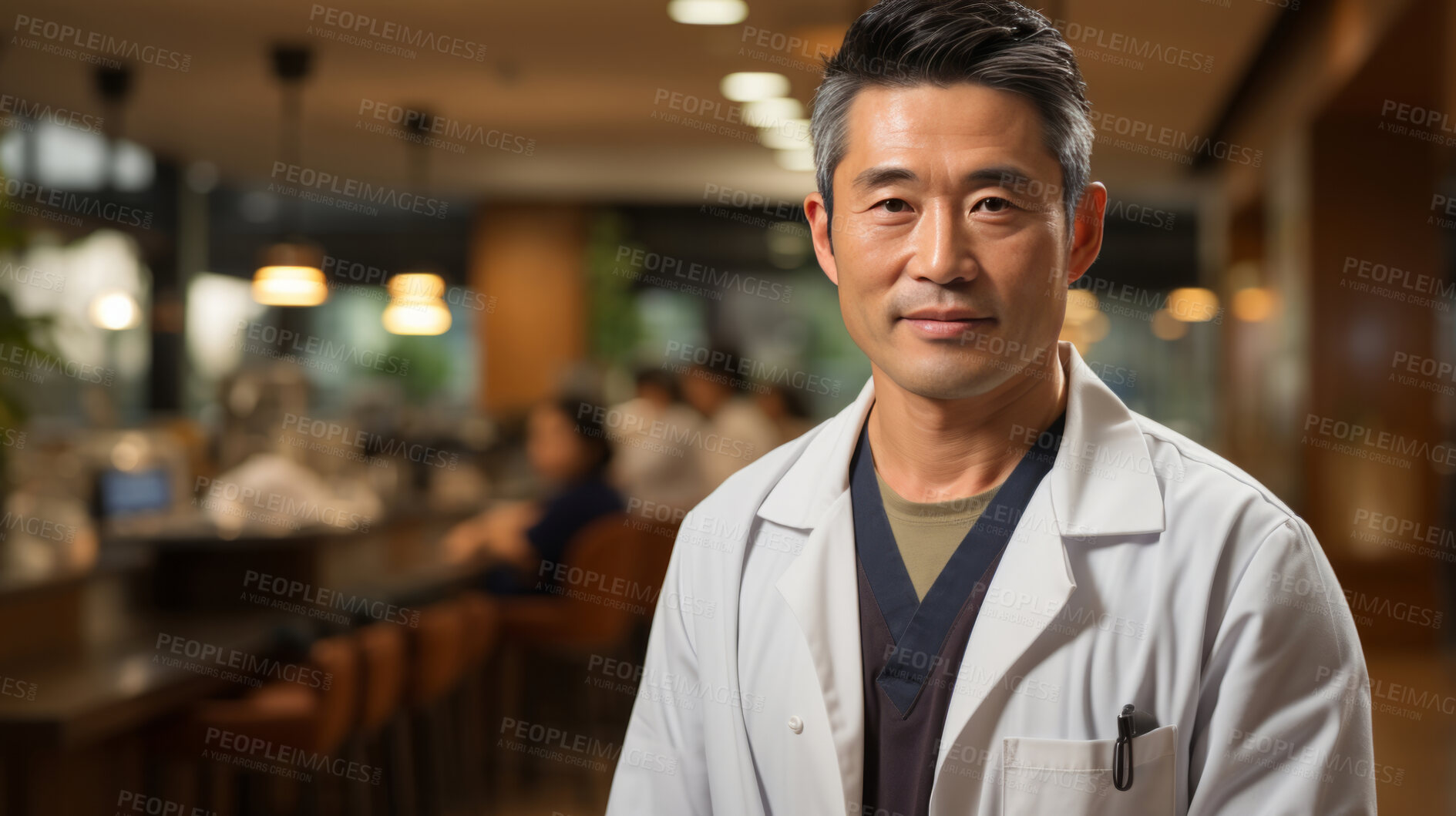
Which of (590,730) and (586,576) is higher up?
(586,576)

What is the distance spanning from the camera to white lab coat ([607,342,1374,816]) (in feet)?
3.52

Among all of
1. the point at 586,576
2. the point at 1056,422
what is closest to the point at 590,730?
the point at 586,576

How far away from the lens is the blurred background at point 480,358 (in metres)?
3.67

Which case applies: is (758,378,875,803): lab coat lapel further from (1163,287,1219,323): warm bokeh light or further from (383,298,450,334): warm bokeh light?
(1163,287,1219,323): warm bokeh light

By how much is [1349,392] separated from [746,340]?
25.7 ft

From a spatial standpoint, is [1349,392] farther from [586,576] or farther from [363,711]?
[363,711]

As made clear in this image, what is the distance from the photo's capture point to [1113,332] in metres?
16.2

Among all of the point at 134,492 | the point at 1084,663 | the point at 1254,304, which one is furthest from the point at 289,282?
the point at 1254,304

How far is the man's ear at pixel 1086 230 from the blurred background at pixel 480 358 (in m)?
2.54

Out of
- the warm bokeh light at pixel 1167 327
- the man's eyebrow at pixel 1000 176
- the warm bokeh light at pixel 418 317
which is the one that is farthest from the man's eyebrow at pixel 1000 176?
the warm bokeh light at pixel 1167 327

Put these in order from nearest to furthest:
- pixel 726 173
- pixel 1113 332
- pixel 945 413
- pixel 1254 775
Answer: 1. pixel 1254 775
2. pixel 945 413
3. pixel 726 173
4. pixel 1113 332

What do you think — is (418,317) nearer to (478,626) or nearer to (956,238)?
(478,626)

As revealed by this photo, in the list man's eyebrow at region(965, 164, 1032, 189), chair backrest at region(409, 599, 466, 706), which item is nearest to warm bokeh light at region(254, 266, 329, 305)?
chair backrest at region(409, 599, 466, 706)

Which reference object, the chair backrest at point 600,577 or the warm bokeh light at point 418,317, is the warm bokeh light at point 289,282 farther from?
the chair backrest at point 600,577
